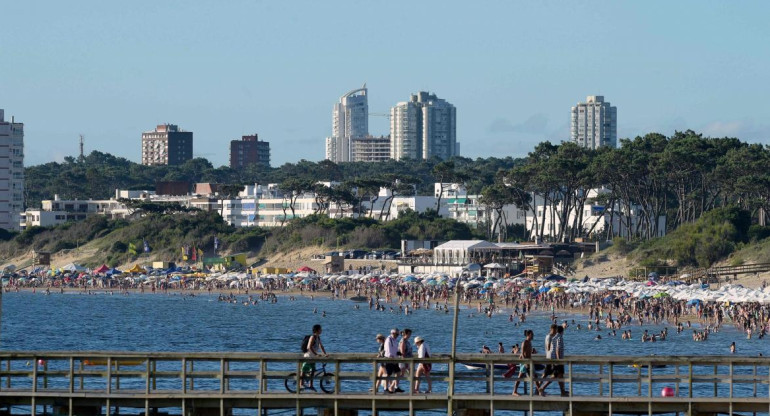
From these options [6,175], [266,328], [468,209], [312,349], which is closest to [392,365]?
[312,349]

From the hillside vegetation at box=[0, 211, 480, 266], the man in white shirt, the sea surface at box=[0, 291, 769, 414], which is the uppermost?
the hillside vegetation at box=[0, 211, 480, 266]

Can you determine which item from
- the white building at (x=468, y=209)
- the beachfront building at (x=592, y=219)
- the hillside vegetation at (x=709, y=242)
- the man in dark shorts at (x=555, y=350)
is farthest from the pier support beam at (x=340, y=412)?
the white building at (x=468, y=209)

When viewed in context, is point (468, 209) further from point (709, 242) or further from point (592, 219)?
point (709, 242)

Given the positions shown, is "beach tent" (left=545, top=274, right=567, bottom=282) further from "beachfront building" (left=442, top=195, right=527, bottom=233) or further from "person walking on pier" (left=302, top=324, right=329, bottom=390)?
"person walking on pier" (left=302, top=324, right=329, bottom=390)

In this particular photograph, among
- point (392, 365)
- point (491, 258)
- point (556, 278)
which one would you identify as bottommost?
point (392, 365)

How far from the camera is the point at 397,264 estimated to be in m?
136

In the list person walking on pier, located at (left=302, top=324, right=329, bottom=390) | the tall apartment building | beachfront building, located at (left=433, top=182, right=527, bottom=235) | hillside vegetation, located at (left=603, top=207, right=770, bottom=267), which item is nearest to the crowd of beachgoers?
hillside vegetation, located at (left=603, top=207, right=770, bottom=267)

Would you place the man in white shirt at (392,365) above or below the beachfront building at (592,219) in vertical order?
below

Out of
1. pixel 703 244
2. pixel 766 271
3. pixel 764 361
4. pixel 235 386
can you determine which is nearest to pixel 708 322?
pixel 766 271

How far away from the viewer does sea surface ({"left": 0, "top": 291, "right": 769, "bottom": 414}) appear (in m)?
71.6

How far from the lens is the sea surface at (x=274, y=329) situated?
71562mm

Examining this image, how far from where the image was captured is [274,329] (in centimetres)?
8862

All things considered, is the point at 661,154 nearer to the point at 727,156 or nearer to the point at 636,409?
the point at 727,156

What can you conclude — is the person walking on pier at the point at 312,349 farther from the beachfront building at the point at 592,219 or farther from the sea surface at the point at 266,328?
the beachfront building at the point at 592,219
